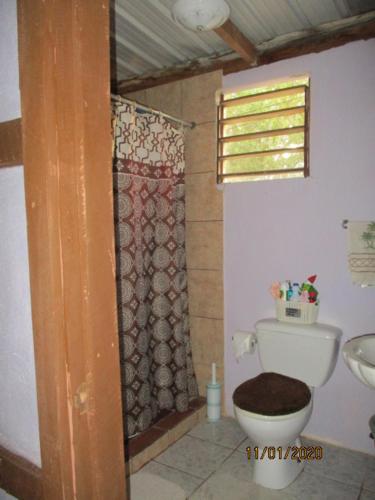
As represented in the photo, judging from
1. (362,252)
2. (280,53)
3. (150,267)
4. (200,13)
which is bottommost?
(150,267)

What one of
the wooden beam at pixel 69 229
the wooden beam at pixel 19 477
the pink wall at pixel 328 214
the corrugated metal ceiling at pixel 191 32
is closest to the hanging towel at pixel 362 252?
the pink wall at pixel 328 214

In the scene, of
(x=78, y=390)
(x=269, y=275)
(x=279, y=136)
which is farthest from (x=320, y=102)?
(x=78, y=390)

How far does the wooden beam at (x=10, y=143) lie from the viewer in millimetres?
701

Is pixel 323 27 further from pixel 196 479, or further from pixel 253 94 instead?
pixel 196 479

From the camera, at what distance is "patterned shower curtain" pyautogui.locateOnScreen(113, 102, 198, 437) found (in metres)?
2.13

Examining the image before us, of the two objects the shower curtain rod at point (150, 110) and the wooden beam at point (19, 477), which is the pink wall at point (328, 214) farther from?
the wooden beam at point (19, 477)

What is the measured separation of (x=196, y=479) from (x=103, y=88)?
1995mm

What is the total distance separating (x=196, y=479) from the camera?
1.96m

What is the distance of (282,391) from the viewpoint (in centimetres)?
191

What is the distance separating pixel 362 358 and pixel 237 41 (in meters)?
→ 1.81

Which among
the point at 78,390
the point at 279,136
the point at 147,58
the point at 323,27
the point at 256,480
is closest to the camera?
the point at 78,390

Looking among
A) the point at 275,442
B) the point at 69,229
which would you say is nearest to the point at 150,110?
the point at 69,229

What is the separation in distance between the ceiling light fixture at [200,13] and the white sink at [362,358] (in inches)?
64.1

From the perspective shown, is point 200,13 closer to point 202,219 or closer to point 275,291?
point 202,219
